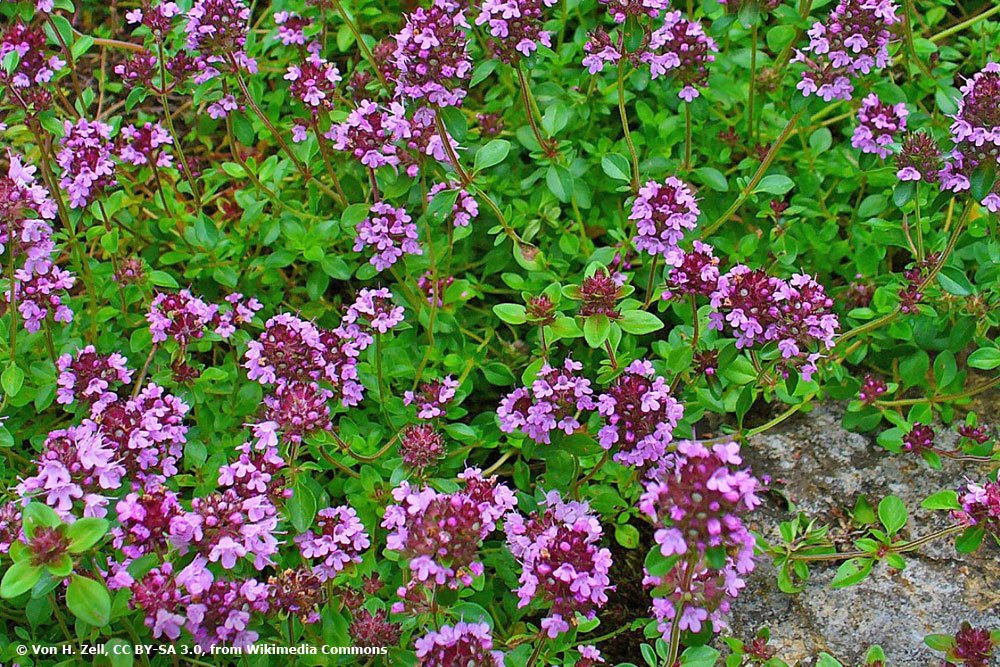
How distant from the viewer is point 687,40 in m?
3.49

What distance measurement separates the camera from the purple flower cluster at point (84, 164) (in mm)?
3395

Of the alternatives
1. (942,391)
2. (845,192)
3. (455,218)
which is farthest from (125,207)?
(942,391)

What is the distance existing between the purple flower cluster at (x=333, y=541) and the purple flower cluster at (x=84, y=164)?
1.54m

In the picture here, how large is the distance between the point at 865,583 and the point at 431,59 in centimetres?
229

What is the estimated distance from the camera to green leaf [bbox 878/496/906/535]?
9.62 feet

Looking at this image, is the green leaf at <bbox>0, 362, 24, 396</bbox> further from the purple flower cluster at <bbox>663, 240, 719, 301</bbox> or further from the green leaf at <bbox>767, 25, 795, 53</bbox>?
the green leaf at <bbox>767, 25, 795, 53</bbox>

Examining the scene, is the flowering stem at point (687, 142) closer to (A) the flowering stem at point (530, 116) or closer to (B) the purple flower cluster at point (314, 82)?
(A) the flowering stem at point (530, 116)

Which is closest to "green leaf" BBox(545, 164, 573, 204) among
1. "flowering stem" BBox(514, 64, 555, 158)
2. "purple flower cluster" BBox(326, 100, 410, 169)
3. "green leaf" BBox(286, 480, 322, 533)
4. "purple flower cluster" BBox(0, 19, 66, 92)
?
"flowering stem" BBox(514, 64, 555, 158)

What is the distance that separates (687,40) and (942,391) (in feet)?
5.32

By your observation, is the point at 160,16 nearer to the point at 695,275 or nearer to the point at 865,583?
the point at 695,275

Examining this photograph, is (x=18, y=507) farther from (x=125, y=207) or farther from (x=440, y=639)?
(x=125, y=207)

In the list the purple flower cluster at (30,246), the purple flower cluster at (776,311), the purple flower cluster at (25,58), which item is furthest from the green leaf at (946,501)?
the purple flower cluster at (25,58)

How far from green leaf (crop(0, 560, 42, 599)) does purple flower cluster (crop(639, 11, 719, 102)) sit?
101 inches

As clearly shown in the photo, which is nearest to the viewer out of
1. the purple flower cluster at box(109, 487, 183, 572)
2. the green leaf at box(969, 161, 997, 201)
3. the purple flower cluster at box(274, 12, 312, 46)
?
the purple flower cluster at box(109, 487, 183, 572)
